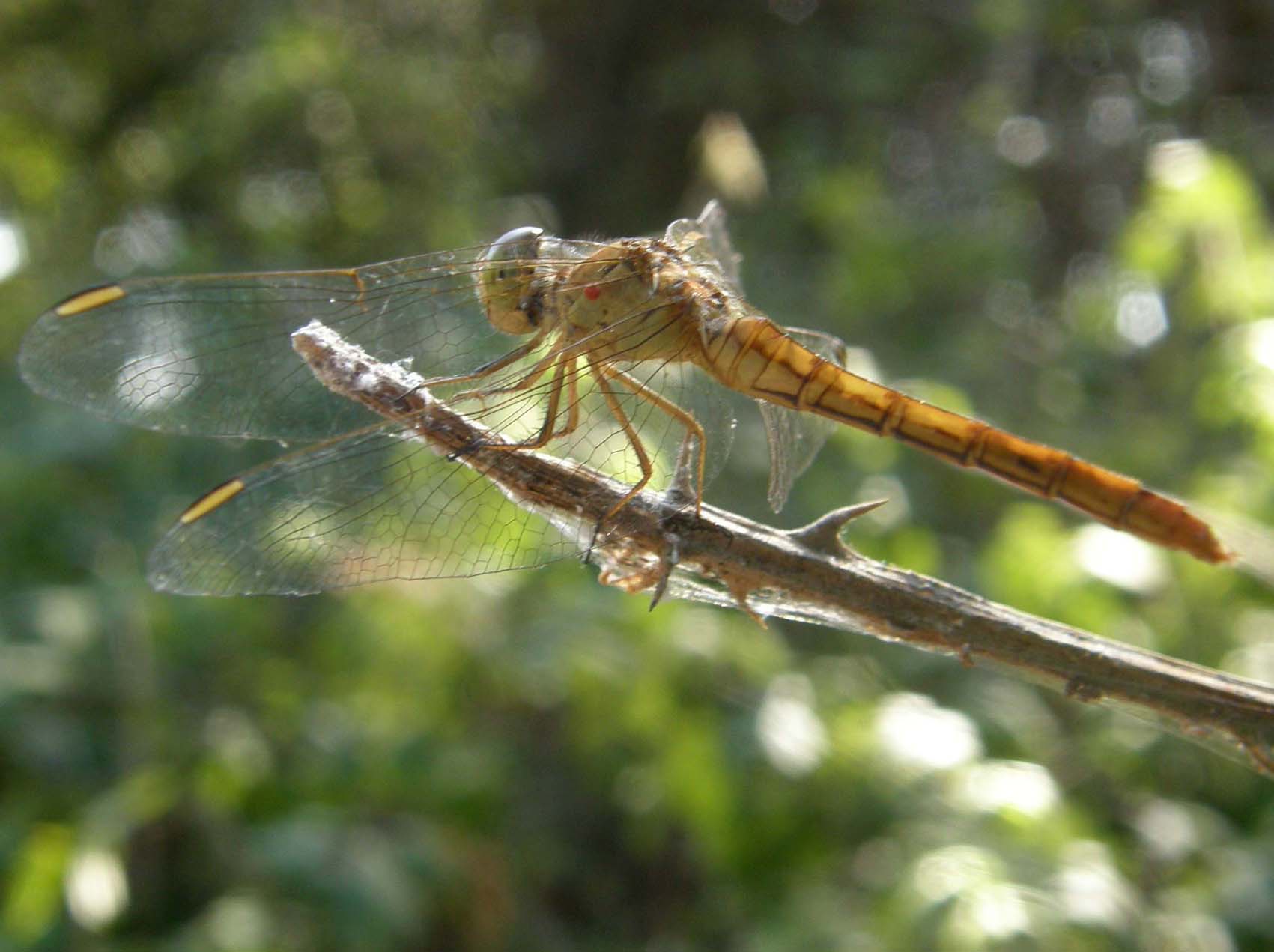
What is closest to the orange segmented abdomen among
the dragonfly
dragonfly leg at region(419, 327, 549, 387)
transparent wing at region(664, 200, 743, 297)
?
the dragonfly

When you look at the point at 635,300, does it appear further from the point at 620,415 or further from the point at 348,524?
the point at 348,524

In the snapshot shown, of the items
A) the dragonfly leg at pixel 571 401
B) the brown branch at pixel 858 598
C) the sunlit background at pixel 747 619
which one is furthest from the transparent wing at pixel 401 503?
the sunlit background at pixel 747 619

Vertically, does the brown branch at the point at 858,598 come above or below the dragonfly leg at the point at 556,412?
below

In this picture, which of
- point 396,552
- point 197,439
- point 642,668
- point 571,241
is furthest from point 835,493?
point 197,439

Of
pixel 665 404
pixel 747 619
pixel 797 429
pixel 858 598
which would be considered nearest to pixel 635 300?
pixel 665 404

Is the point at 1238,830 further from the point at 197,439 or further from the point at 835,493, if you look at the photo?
the point at 197,439

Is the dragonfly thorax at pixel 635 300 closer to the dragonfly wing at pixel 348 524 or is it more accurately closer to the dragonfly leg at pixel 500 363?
the dragonfly leg at pixel 500 363

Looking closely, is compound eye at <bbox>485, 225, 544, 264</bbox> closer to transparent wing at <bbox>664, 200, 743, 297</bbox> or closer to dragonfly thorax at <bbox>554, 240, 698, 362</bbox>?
dragonfly thorax at <bbox>554, 240, 698, 362</bbox>
